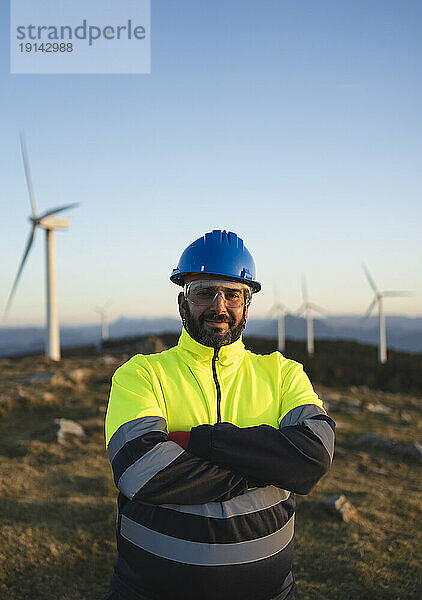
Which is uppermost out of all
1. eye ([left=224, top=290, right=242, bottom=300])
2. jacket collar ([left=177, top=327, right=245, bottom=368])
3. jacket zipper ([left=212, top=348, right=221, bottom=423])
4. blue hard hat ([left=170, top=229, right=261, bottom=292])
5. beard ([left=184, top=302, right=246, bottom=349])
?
blue hard hat ([left=170, top=229, right=261, bottom=292])

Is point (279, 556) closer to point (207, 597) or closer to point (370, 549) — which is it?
point (207, 597)

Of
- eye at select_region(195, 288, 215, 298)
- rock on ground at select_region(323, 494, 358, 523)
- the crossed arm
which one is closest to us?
the crossed arm

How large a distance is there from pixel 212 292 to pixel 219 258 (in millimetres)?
245

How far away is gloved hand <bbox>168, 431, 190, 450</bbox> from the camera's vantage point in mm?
2905

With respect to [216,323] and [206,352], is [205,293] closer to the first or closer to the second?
[216,323]

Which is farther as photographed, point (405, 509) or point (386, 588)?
point (405, 509)

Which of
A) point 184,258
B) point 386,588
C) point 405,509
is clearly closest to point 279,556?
point 184,258

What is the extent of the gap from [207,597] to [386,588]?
3.57m

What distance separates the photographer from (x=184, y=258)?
3484 millimetres

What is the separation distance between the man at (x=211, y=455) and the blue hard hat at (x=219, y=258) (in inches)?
0.5

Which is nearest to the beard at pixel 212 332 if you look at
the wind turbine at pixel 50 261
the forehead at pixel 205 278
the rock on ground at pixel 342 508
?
the forehead at pixel 205 278

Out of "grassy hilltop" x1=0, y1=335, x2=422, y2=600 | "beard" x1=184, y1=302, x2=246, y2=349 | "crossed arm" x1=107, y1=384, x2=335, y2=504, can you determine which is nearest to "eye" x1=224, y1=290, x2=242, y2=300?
"beard" x1=184, y1=302, x2=246, y2=349

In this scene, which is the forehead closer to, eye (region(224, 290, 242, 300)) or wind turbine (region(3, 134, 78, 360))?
eye (region(224, 290, 242, 300))

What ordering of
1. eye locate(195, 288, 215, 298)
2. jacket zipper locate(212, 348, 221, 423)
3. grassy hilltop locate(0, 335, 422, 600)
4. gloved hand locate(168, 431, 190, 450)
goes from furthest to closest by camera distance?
grassy hilltop locate(0, 335, 422, 600), eye locate(195, 288, 215, 298), jacket zipper locate(212, 348, 221, 423), gloved hand locate(168, 431, 190, 450)
